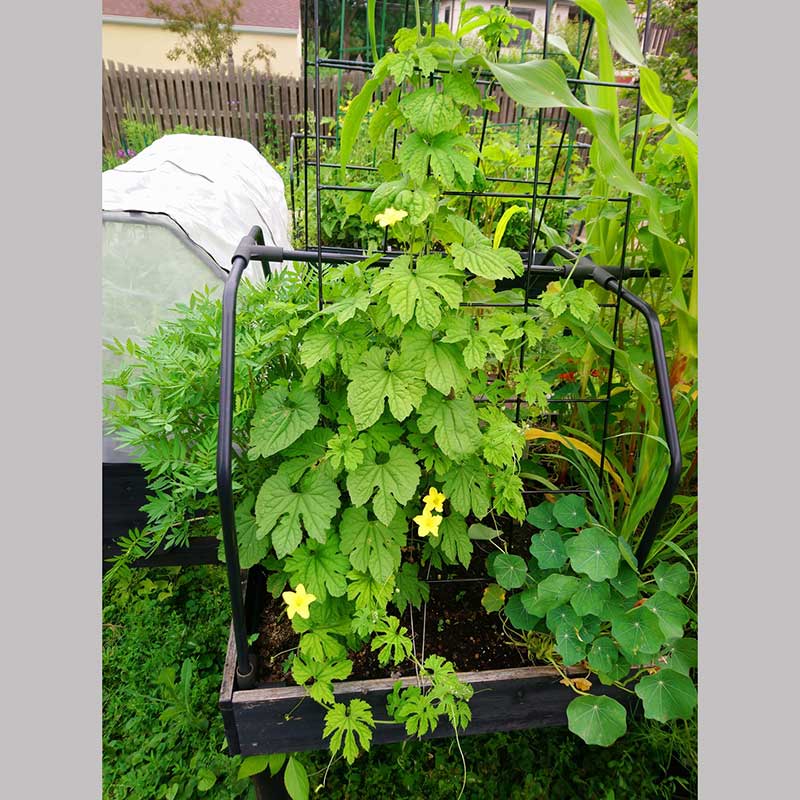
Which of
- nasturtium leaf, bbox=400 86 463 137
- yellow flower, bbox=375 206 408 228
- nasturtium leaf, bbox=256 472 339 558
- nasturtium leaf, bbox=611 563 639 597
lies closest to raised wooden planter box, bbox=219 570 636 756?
nasturtium leaf, bbox=611 563 639 597

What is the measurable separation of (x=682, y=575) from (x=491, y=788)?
0.85m

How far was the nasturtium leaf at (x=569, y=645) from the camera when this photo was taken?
110 cm

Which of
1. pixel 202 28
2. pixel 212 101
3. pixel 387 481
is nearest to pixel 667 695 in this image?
pixel 387 481

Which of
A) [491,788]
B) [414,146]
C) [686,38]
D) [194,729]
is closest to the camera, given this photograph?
[414,146]

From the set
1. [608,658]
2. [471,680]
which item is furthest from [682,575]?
[471,680]

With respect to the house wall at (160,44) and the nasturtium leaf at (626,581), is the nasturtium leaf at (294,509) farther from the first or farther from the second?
the house wall at (160,44)

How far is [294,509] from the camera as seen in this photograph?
106 cm

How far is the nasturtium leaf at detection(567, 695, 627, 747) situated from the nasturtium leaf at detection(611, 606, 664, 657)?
0.50 ft

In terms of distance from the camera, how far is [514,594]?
131cm

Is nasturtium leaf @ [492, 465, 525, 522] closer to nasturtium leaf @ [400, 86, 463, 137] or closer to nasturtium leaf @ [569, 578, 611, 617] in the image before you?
nasturtium leaf @ [569, 578, 611, 617]

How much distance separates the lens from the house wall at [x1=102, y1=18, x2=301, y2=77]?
10.1m

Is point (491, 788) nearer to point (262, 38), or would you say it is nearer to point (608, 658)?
point (608, 658)

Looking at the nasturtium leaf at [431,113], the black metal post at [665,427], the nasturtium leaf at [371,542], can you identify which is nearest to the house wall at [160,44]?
the nasturtium leaf at [431,113]

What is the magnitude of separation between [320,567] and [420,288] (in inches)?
22.3
